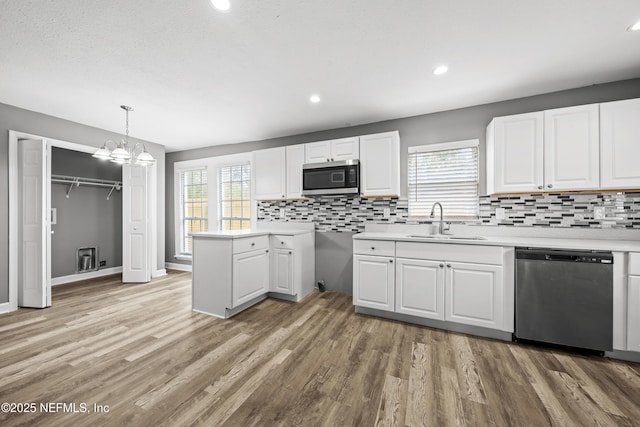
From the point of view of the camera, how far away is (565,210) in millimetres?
2545

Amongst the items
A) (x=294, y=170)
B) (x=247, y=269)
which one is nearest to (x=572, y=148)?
(x=294, y=170)

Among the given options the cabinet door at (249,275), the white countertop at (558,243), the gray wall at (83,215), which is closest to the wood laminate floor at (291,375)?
the cabinet door at (249,275)

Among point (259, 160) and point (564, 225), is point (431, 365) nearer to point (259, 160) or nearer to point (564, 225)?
point (564, 225)

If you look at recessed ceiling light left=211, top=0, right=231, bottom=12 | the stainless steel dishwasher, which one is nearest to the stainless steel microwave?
the stainless steel dishwasher

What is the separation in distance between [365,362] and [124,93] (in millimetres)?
3473

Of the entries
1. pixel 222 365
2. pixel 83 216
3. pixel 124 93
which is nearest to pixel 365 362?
pixel 222 365

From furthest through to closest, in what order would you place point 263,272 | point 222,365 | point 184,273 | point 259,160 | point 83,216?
point 184,273 → point 83,216 → point 259,160 → point 263,272 → point 222,365

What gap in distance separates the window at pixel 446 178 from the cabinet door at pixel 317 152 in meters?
1.06

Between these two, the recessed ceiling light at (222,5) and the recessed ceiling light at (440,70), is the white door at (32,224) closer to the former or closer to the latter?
the recessed ceiling light at (222,5)

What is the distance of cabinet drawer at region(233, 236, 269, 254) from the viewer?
2.72m

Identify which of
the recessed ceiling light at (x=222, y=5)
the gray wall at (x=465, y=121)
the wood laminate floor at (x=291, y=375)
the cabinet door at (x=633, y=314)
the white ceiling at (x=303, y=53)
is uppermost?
the white ceiling at (x=303, y=53)

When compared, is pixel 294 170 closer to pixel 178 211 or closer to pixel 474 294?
pixel 474 294

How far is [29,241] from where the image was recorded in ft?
9.86

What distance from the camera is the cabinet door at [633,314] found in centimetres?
188
